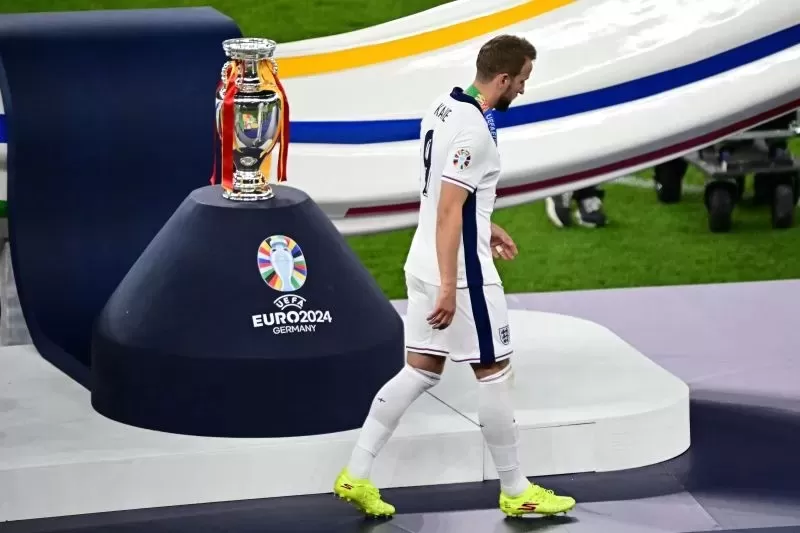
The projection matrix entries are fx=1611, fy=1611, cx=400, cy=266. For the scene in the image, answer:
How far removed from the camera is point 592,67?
21.8 ft

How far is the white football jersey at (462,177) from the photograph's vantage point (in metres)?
4.20

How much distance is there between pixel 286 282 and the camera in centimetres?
478

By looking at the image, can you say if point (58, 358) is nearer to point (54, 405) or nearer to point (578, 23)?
point (54, 405)

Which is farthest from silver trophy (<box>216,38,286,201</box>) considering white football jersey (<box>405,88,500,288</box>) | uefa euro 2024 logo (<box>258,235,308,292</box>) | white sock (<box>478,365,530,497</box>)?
white sock (<box>478,365,530,497</box>)

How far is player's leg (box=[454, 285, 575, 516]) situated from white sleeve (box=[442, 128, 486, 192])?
0.30 m

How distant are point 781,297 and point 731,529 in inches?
107

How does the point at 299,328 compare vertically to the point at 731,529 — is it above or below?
above

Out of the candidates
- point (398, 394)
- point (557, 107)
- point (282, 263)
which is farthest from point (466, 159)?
point (557, 107)

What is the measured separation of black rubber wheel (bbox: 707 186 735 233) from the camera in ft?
27.6

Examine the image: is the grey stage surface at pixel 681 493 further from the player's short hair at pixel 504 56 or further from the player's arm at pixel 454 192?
the player's short hair at pixel 504 56

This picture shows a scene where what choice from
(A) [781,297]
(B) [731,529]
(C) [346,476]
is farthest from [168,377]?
(A) [781,297]

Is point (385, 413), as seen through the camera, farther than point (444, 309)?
Yes

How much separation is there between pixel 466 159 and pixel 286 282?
0.84 m

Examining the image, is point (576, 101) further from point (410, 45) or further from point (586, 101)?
point (410, 45)
